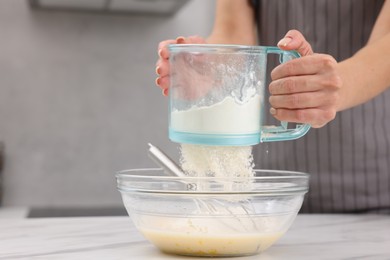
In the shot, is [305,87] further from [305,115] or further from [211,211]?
[211,211]

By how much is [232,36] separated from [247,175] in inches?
25.0

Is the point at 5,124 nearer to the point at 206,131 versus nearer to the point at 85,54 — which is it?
the point at 85,54

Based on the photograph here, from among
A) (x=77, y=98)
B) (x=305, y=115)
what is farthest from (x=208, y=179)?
(x=77, y=98)

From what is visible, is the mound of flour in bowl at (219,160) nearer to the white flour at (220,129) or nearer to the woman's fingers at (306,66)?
the white flour at (220,129)

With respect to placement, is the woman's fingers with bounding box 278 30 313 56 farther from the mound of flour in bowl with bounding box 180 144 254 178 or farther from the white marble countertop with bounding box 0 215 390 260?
the white marble countertop with bounding box 0 215 390 260

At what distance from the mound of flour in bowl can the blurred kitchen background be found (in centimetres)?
101

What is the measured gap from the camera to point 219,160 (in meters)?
0.85

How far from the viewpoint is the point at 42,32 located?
6.24 feet

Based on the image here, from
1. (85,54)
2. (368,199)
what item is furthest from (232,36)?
(85,54)

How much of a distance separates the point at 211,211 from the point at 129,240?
192 mm

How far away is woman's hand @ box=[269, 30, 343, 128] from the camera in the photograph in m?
0.86

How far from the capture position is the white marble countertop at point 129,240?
879mm

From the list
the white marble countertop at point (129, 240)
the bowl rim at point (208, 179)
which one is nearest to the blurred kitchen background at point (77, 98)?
the white marble countertop at point (129, 240)

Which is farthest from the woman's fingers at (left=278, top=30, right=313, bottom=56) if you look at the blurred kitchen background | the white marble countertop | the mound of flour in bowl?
the blurred kitchen background
